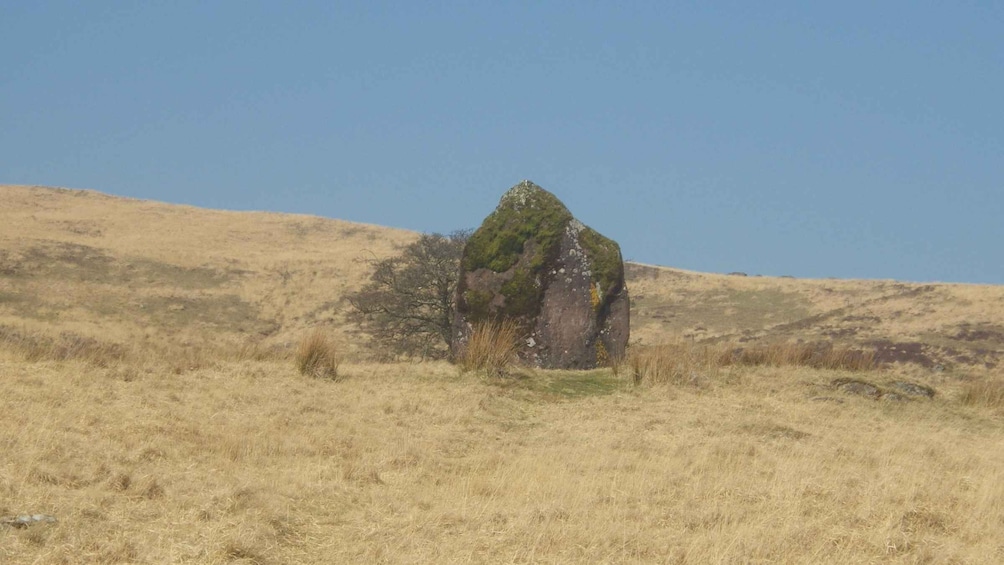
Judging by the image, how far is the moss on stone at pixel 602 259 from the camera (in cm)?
1614

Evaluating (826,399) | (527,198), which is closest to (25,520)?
(826,399)

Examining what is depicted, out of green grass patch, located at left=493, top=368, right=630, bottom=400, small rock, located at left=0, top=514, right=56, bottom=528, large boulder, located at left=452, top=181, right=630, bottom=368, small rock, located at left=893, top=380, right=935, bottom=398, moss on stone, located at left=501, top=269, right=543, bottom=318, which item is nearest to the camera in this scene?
small rock, located at left=0, top=514, right=56, bottom=528

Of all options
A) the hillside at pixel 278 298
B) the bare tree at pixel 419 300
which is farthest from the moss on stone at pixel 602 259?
the hillside at pixel 278 298

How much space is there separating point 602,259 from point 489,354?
325 cm

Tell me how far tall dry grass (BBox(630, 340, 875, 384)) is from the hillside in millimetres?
12833

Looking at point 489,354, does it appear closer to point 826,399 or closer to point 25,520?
point 826,399

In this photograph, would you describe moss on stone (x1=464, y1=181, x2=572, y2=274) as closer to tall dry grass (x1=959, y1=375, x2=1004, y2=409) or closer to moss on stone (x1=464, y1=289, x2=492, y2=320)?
moss on stone (x1=464, y1=289, x2=492, y2=320)

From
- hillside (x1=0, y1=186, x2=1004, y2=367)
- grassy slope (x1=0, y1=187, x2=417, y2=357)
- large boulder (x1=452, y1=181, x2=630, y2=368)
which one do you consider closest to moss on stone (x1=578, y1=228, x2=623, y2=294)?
large boulder (x1=452, y1=181, x2=630, y2=368)

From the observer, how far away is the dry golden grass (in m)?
6.18

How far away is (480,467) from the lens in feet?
29.0

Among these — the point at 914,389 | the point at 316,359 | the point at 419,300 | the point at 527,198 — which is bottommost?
the point at 316,359

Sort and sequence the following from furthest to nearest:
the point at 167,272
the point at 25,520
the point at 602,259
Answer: the point at 167,272 → the point at 602,259 → the point at 25,520

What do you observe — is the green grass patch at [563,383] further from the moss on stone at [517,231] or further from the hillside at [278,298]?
the hillside at [278,298]

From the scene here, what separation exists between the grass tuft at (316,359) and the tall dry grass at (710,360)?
420cm
